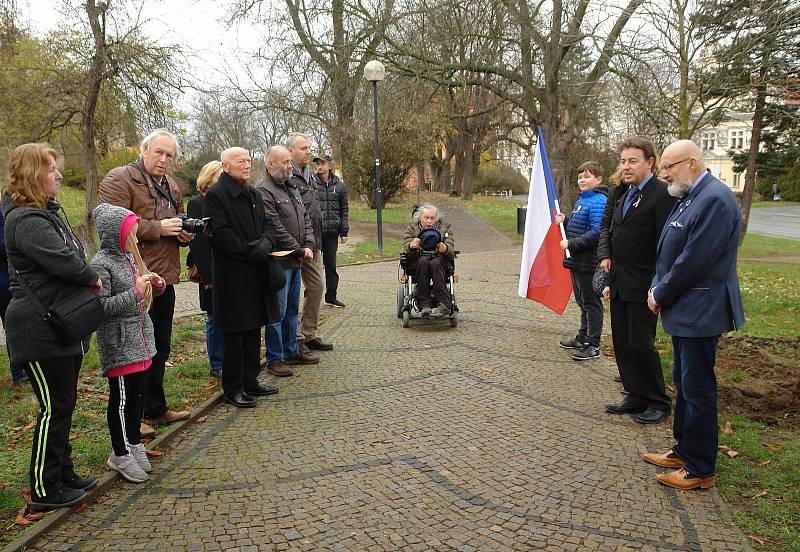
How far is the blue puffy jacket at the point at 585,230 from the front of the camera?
633 centimetres

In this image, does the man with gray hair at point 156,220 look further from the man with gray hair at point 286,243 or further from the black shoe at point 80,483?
the man with gray hair at point 286,243

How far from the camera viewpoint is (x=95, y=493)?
3.62 meters

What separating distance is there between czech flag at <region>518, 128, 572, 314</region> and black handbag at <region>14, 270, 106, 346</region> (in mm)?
4469

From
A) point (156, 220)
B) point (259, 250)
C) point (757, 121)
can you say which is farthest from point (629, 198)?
point (757, 121)

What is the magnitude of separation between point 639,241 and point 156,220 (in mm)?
→ 3677

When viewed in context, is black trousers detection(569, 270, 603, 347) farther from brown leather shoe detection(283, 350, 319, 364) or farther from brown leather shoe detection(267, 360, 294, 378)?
brown leather shoe detection(267, 360, 294, 378)

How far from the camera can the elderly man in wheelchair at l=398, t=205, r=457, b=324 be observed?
7.82 metres

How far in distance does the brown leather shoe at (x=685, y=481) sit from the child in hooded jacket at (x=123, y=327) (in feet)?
10.5

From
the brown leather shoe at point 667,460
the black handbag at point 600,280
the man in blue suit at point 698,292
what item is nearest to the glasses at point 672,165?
the man in blue suit at point 698,292

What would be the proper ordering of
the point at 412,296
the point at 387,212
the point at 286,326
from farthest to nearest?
1. the point at 387,212
2. the point at 412,296
3. the point at 286,326

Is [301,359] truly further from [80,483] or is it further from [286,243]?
[80,483]

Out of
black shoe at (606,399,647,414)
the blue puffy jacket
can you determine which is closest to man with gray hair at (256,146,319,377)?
the blue puffy jacket

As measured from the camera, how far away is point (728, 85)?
12.2 metres

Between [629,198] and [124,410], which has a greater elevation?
[629,198]
